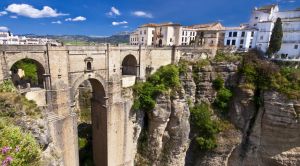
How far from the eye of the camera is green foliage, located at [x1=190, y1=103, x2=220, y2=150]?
2614 centimetres

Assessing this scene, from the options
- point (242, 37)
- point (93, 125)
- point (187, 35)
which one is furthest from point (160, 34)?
point (93, 125)

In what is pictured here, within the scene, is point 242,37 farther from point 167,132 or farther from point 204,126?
point 167,132

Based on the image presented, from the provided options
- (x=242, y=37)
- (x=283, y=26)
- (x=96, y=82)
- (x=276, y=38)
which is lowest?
(x=96, y=82)

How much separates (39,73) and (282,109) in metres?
28.7

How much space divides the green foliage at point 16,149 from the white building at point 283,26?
3890 cm

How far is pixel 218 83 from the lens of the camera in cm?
2777

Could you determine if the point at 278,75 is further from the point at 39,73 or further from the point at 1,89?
the point at 1,89

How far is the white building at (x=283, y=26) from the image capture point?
3337 cm

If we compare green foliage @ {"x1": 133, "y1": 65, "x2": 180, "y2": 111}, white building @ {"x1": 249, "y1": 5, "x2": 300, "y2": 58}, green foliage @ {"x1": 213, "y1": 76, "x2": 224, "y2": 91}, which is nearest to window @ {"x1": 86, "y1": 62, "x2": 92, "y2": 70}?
green foliage @ {"x1": 133, "y1": 65, "x2": 180, "y2": 111}

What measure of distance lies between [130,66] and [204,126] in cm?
1321

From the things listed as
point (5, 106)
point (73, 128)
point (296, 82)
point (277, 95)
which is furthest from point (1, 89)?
point (296, 82)

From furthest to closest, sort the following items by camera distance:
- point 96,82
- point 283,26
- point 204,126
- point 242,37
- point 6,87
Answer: point 242,37 < point 283,26 < point 204,126 < point 96,82 < point 6,87

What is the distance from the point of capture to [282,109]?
2523cm

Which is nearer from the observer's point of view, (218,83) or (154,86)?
(154,86)
